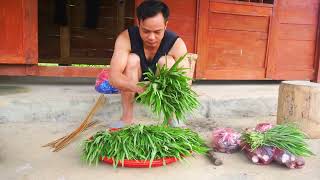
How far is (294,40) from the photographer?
565 centimetres

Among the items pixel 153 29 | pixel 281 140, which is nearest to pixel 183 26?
pixel 153 29

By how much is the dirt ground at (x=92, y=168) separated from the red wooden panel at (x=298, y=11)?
2.79 meters

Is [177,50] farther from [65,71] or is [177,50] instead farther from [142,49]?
[65,71]

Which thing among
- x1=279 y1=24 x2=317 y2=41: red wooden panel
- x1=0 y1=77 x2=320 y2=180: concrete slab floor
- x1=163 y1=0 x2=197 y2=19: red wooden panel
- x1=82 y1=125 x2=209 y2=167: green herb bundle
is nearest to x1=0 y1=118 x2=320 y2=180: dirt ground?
x1=0 y1=77 x2=320 y2=180: concrete slab floor

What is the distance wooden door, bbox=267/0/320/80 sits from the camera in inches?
217

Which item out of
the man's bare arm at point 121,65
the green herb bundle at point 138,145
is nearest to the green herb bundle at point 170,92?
the green herb bundle at point 138,145

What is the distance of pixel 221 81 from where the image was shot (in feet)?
19.0

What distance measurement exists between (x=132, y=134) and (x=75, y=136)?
0.92 metres

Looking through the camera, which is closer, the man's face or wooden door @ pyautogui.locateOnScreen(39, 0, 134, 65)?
the man's face

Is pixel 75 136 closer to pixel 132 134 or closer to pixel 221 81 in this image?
pixel 132 134

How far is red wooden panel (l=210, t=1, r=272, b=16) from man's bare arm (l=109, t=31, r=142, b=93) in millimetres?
2244

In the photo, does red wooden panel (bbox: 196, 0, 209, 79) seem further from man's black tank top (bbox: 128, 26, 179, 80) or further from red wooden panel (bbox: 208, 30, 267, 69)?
man's black tank top (bbox: 128, 26, 179, 80)

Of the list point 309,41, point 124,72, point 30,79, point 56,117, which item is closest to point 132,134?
point 124,72

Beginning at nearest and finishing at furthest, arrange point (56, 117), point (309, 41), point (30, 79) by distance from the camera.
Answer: point (56, 117), point (30, 79), point (309, 41)
